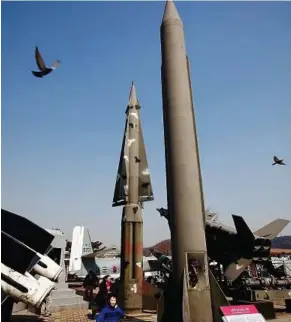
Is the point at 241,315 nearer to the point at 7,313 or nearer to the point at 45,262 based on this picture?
the point at 45,262

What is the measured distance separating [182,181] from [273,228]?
895 centimetres

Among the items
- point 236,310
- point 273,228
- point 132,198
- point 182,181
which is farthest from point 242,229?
point 236,310

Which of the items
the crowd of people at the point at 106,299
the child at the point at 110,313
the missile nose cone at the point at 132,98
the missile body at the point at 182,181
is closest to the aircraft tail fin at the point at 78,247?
the crowd of people at the point at 106,299

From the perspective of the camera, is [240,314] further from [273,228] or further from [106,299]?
[273,228]

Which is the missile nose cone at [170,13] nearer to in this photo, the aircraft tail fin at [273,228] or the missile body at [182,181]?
the missile body at [182,181]

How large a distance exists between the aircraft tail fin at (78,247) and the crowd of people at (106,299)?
12.6 metres

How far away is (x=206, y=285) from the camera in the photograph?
22.3 ft

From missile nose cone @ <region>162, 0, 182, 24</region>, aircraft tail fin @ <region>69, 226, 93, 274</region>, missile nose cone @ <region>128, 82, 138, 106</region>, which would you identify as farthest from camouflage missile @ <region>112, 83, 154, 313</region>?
aircraft tail fin @ <region>69, 226, 93, 274</region>

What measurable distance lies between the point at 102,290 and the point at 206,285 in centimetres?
584

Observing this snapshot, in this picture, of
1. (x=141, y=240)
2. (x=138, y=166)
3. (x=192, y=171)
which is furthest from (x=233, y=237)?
(x=192, y=171)

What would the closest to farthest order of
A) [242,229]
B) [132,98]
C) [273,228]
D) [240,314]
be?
[240,314], [242,229], [273,228], [132,98]

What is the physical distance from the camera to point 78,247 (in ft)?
91.5

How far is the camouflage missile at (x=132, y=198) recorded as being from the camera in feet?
39.1

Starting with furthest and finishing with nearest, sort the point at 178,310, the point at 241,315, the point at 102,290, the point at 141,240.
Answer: the point at 141,240
the point at 102,290
the point at 178,310
the point at 241,315
